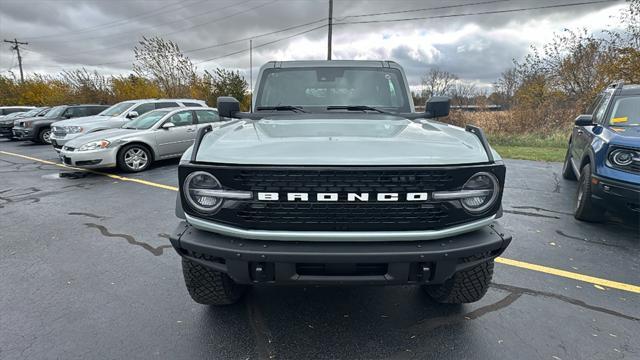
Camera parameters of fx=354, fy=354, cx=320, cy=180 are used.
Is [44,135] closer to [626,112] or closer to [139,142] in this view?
[139,142]

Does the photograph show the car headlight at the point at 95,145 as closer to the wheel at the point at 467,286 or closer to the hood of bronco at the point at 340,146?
the hood of bronco at the point at 340,146

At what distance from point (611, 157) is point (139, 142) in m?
9.24

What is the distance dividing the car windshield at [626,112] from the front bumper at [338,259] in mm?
4191

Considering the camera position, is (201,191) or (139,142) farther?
(139,142)

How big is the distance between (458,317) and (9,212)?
259 inches

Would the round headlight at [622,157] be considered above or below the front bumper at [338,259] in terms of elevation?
above

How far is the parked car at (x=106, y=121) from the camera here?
1141cm

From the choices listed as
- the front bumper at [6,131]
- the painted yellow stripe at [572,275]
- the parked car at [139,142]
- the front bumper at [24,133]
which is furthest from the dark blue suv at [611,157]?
the front bumper at [6,131]

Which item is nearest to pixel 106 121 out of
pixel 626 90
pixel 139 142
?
pixel 139 142

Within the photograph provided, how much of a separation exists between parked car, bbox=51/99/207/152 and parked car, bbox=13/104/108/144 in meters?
4.04

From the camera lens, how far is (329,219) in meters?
2.01

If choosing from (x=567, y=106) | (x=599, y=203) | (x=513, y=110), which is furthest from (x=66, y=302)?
(x=567, y=106)

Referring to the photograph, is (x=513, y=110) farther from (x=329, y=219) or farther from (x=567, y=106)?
(x=329, y=219)

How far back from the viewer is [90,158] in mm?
8273
